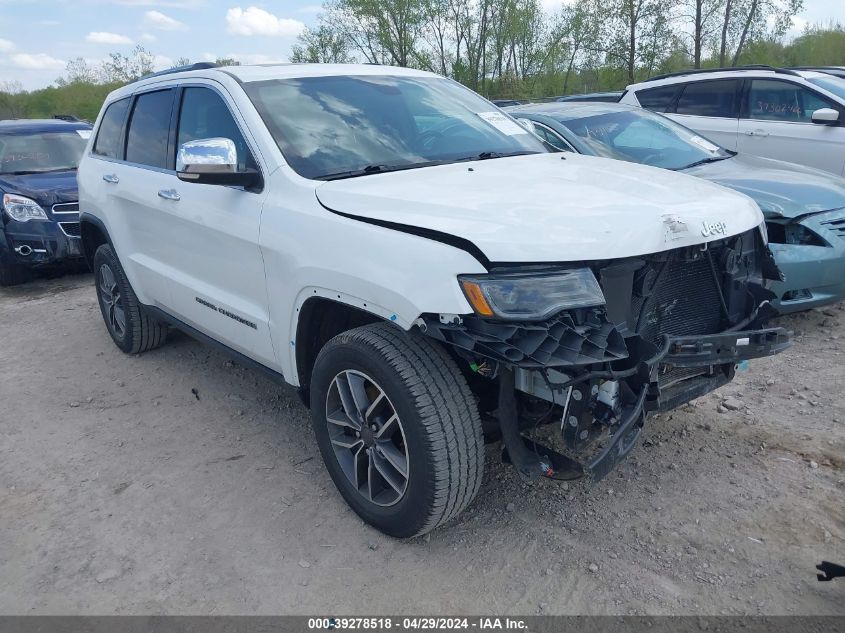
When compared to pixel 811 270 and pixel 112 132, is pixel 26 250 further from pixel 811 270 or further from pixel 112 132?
pixel 811 270

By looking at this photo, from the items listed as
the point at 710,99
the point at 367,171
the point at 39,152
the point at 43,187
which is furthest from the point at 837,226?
the point at 39,152

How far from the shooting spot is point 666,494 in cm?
315

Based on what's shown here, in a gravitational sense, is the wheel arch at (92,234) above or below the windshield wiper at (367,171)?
below

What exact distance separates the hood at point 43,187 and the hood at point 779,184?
6.51 meters

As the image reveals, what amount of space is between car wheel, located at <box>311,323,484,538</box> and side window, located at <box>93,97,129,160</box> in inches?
112

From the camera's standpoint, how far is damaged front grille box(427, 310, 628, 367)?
7.40ft

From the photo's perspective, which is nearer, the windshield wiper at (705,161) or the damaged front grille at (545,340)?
the damaged front grille at (545,340)

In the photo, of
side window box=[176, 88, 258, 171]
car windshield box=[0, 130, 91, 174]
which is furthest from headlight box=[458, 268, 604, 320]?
car windshield box=[0, 130, 91, 174]

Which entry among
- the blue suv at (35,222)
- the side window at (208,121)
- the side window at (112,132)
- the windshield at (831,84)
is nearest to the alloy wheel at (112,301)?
the side window at (112,132)

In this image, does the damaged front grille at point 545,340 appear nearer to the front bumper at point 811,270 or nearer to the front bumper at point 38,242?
the front bumper at point 811,270

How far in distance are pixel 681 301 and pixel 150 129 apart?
11.1 feet

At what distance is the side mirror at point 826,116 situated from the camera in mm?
7015

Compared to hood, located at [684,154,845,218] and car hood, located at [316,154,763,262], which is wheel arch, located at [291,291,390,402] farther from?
hood, located at [684,154,845,218]

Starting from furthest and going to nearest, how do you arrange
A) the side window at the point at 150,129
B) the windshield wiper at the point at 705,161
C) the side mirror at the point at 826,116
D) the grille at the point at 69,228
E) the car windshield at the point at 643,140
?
the grille at the point at 69,228 < the side mirror at the point at 826,116 < the car windshield at the point at 643,140 < the windshield wiper at the point at 705,161 < the side window at the point at 150,129
